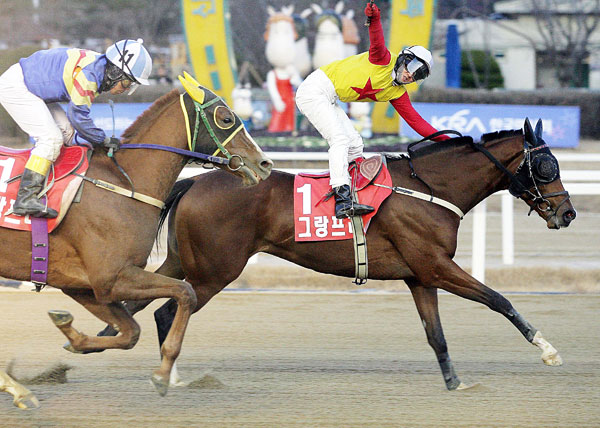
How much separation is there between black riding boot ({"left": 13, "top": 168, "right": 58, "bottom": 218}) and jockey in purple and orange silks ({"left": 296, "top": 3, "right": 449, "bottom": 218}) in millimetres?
1628

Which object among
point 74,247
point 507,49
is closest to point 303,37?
point 507,49

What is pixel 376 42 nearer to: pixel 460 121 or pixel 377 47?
pixel 377 47

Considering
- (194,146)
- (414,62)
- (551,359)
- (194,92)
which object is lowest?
(551,359)

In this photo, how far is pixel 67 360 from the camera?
5.41 m

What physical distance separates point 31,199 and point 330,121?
1807mm

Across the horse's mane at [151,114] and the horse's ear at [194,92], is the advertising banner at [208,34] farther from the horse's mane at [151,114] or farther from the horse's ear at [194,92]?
the horse's ear at [194,92]

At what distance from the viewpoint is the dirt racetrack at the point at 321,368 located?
167 inches

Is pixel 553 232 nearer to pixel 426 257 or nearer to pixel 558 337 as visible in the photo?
pixel 558 337

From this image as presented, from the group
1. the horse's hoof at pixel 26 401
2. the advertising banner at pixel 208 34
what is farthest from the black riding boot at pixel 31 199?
the advertising banner at pixel 208 34

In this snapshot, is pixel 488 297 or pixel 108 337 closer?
pixel 108 337

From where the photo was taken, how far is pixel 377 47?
482 centimetres

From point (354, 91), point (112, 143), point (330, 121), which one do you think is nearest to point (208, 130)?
point (112, 143)

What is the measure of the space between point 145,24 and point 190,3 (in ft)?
36.8

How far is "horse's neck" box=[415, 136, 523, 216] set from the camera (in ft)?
16.6
